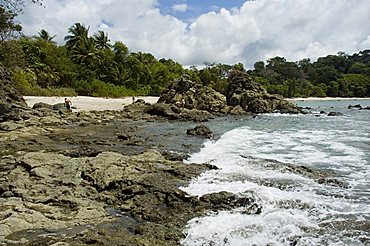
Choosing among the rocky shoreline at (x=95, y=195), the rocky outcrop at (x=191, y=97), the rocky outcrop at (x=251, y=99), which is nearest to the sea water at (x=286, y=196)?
the rocky shoreline at (x=95, y=195)

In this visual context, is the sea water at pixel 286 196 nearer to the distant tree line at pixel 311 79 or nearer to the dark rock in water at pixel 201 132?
the dark rock in water at pixel 201 132

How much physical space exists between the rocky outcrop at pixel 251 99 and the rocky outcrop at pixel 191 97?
10.0 ft

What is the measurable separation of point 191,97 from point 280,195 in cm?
3650

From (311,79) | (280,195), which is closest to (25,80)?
(280,195)

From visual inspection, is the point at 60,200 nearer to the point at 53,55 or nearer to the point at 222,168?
the point at 222,168

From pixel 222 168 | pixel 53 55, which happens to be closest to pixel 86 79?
pixel 53 55

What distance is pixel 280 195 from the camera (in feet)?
33.2

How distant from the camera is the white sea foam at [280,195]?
7.73 metres

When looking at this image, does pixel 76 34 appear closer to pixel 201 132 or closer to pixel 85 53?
pixel 85 53

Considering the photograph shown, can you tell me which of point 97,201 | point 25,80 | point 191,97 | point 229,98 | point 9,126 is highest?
point 25,80

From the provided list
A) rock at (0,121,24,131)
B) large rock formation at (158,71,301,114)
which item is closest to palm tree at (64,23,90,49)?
large rock formation at (158,71,301,114)

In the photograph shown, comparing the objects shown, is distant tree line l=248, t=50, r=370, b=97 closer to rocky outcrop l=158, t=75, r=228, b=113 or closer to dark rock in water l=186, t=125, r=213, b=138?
rocky outcrop l=158, t=75, r=228, b=113

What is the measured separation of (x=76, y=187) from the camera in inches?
408

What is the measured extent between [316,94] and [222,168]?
115m
